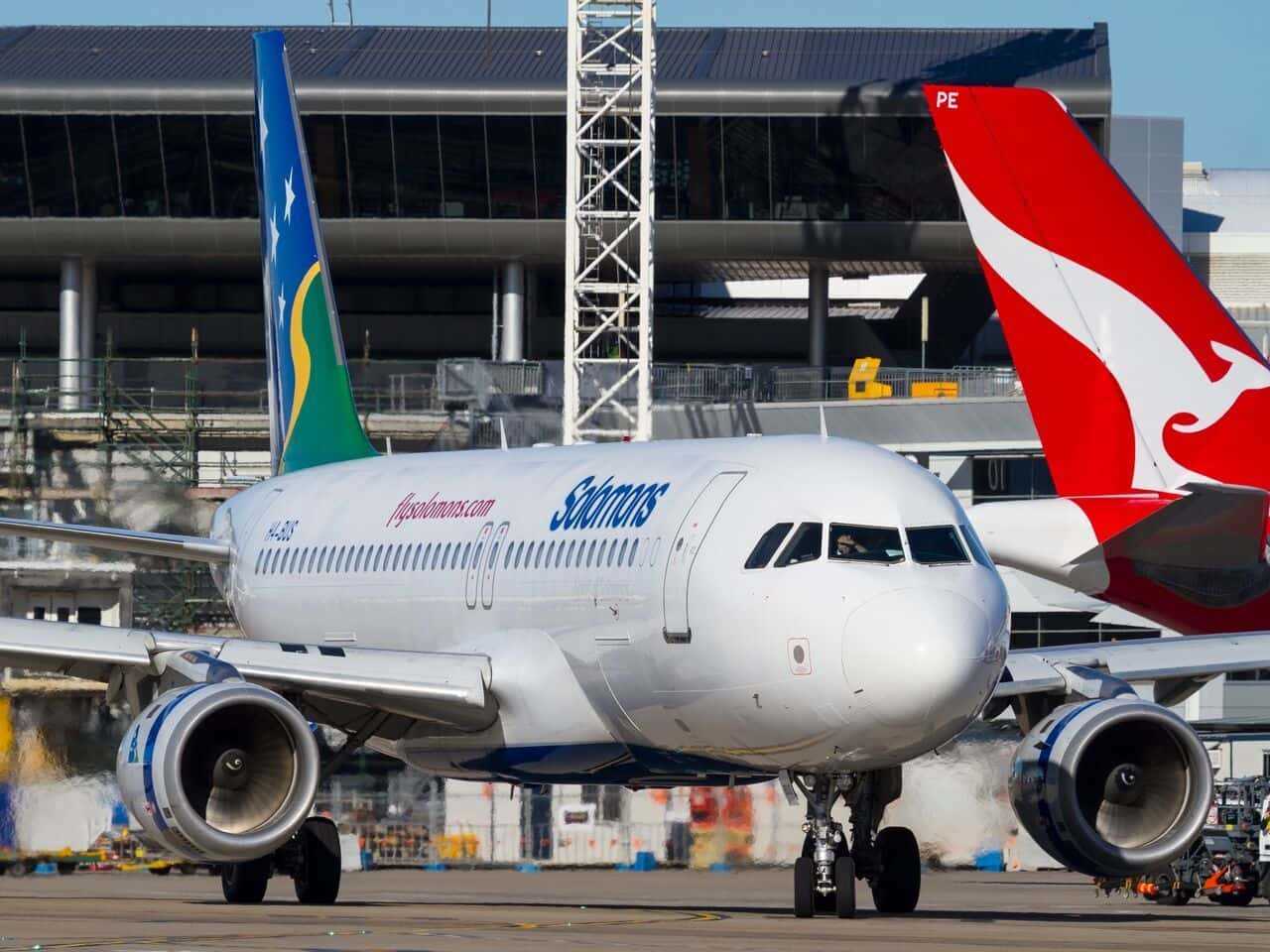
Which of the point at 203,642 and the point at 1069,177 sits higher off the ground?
the point at 1069,177

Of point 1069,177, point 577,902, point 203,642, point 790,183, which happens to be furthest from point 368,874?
point 790,183

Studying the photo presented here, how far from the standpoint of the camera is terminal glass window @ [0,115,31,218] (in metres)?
59.2

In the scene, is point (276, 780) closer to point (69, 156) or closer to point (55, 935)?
point (55, 935)

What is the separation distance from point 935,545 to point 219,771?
583 cm

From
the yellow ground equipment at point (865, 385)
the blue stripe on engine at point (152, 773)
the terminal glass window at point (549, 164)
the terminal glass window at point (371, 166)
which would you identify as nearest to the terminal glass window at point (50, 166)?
the terminal glass window at point (371, 166)

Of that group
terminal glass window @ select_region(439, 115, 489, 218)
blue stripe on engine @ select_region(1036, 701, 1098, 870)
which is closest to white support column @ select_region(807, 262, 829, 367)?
terminal glass window @ select_region(439, 115, 489, 218)

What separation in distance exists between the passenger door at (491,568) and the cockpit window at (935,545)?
569cm

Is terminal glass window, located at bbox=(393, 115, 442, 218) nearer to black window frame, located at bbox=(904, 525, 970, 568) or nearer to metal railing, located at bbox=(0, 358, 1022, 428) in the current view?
metal railing, located at bbox=(0, 358, 1022, 428)

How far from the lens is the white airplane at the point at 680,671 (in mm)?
16594

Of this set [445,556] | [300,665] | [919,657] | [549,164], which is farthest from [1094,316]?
[549,164]

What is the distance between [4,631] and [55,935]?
6.23 m

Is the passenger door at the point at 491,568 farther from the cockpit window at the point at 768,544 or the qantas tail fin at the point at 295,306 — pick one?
the qantas tail fin at the point at 295,306

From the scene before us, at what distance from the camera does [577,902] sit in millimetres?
22750

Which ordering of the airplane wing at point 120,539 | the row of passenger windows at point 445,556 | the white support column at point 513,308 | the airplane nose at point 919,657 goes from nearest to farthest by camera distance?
the airplane nose at point 919,657 → the row of passenger windows at point 445,556 → the airplane wing at point 120,539 → the white support column at point 513,308
